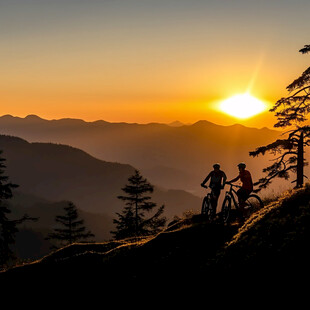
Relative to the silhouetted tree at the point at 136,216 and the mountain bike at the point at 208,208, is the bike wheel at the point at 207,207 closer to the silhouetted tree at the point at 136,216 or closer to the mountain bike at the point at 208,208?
the mountain bike at the point at 208,208

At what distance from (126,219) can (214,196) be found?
98.9ft

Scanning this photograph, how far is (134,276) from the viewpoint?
12781mm

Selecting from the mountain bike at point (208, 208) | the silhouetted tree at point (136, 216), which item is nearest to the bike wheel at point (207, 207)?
the mountain bike at point (208, 208)

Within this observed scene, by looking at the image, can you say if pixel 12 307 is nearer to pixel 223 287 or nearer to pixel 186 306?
pixel 186 306

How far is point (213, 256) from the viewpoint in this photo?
1185 cm

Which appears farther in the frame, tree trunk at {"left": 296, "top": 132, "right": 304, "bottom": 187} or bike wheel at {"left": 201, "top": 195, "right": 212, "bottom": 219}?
tree trunk at {"left": 296, "top": 132, "right": 304, "bottom": 187}

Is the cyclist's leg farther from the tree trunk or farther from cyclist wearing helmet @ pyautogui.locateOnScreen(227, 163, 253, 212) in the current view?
the tree trunk

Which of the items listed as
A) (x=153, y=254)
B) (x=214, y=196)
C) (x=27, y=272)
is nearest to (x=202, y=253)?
(x=153, y=254)

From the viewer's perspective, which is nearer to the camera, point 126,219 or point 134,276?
point 134,276

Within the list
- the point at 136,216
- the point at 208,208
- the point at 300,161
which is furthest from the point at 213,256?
the point at 136,216

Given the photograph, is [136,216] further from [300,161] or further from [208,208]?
[208,208]

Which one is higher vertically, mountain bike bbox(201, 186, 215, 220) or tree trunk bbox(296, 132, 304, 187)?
tree trunk bbox(296, 132, 304, 187)

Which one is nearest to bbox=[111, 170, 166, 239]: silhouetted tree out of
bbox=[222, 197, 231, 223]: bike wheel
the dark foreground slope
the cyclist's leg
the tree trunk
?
the tree trunk

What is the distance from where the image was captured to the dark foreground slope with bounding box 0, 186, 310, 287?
30.8 feet
